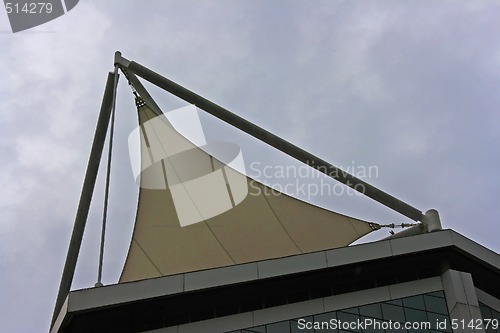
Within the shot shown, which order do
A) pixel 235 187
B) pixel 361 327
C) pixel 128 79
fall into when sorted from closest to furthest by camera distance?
pixel 361 327 < pixel 235 187 < pixel 128 79

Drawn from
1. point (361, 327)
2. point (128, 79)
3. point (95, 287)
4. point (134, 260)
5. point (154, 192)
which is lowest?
A: point (361, 327)

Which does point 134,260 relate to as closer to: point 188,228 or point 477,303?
point 188,228

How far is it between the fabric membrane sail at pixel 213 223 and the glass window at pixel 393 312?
10.4 feet

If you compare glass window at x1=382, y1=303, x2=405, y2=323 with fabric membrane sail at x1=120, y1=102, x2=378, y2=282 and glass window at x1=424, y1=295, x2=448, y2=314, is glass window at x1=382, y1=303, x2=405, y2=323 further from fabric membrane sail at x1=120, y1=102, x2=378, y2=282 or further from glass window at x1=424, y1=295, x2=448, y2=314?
fabric membrane sail at x1=120, y1=102, x2=378, y2=282

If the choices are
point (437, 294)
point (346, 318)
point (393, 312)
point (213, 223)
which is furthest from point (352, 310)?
point (213, 223)

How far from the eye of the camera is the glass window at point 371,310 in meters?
19.0

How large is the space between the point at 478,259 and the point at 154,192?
9709 millimetres

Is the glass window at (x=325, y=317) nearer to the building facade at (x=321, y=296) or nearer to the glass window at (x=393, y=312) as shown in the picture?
the building facade at (x=321, y=296)

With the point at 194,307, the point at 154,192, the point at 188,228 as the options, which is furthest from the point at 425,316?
the point at 154,192

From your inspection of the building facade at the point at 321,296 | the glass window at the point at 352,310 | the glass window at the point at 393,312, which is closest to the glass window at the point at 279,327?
the building facade at the point at 321,296

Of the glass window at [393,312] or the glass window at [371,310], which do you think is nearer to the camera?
the glass window at [393,312]

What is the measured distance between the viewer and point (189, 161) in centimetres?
2408

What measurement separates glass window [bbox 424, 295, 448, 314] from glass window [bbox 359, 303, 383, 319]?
1211mm

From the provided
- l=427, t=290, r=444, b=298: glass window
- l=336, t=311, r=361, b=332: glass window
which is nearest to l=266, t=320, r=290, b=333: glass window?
l=336, t=311, r=361, b=332: glass window
